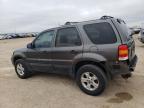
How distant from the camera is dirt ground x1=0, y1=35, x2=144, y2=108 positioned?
452cm

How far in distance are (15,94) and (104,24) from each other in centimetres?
306

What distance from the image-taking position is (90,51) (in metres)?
4.81

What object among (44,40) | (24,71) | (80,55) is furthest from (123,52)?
(24,71)

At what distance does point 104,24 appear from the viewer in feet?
15.6

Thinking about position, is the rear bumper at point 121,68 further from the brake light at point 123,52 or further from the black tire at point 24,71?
the black tire at point 24,71

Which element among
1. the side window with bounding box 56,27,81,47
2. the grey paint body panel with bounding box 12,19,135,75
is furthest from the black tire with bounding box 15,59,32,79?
the side window with bounding box 56,27,81,47

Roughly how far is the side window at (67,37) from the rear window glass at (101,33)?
358 millimetres

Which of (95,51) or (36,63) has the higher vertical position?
(95,51)

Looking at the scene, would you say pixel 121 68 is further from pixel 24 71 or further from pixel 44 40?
pixel 24 71

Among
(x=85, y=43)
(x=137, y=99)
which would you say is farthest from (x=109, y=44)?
(x=137, y=99)

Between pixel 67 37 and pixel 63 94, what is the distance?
157cm

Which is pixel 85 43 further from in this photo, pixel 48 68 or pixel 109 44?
pixel 48 68

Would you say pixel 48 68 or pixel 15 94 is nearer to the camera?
pixel 15 94

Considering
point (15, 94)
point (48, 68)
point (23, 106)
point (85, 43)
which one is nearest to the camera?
point (23, 106)
